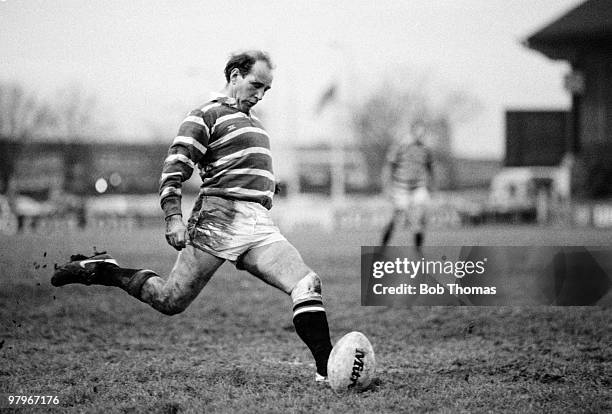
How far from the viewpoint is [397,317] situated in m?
7.39

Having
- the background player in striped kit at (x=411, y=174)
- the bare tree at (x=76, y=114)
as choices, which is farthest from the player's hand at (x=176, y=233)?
the bare tree at (x=76, y=114)

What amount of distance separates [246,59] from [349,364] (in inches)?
71.0

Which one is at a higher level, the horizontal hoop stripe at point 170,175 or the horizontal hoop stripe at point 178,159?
the horizontal hoop stripe at point 178,159

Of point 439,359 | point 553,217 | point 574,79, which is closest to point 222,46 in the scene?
point 439,359

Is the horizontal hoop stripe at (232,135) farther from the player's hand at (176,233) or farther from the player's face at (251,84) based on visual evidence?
the player's hand at (176,233)

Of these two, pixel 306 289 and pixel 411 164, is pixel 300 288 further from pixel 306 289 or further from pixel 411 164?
pixel 411 164

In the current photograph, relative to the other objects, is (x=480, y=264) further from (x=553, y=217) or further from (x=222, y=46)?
(x=553, y=217)

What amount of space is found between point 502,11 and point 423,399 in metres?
7.42

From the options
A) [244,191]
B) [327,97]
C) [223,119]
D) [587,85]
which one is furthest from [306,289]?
[327,97]

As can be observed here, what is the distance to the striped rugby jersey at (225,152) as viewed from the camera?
4.31 meters

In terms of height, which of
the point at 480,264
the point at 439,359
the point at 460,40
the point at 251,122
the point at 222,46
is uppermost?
the point at 460,40

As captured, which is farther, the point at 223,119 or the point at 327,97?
the point at 327,97

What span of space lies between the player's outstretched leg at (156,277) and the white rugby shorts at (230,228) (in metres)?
0.08

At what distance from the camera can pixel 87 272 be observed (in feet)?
15.4
